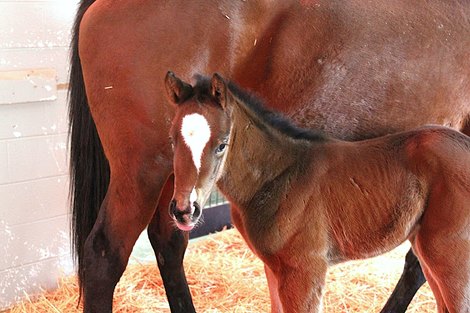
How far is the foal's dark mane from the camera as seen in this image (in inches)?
77.2

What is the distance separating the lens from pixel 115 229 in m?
2.46

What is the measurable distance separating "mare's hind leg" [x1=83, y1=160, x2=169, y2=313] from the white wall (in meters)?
1.05

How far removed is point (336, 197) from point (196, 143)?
22.6 inches

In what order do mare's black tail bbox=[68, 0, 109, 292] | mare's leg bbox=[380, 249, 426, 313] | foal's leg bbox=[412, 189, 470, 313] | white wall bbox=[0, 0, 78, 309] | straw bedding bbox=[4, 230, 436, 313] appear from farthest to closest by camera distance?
straw bedding bbox=[4, 230, 436, 313] → white wall bbox=[0, 0, 78, 309] → mare's leg bbox=[380, 249, 426, 313] → mare's black tail bbox=[68, 0, 109, 292] → foal's leg bbox=[412, 189, 470, 313]

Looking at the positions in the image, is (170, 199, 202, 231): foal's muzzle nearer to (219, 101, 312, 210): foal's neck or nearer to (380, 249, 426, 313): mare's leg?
Answer: (219, 101, 312, 210): foal's neck

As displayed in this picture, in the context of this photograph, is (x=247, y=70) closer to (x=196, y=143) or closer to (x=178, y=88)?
(x=178, y=88)

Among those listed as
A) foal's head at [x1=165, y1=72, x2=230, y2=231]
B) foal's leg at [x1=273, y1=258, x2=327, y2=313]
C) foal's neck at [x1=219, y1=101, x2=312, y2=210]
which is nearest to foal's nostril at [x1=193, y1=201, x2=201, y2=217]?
foal's head at [x1=165, y1=72, x2=230, y2=231]

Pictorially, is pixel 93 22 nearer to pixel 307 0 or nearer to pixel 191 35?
pixel 191 35

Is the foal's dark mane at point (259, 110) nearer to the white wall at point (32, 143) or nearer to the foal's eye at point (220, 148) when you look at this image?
the foal's eye at point (220, 148)

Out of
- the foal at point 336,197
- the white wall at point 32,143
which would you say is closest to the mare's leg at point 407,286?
the foal at point 336,197

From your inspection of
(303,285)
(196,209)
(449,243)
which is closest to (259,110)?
(196,209)

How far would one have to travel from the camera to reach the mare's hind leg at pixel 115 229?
2.40 meters

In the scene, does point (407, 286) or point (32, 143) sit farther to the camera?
point (32, 143)

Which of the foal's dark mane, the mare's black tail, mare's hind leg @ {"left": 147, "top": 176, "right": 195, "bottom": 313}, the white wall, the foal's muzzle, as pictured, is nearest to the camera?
the foal's muzzle
